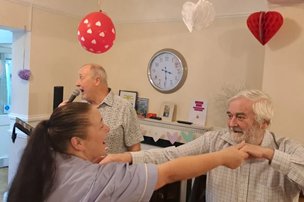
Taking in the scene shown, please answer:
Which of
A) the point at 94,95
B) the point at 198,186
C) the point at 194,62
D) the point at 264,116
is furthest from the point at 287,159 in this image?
the point at 194,62

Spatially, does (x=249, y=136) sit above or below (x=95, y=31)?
below

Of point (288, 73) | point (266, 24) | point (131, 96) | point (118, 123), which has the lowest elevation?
point (118, 123)

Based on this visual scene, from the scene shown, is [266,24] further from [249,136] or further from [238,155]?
[238,155]

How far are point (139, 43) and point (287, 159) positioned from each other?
2969 mm

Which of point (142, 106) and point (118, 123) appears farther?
point (142, 106)

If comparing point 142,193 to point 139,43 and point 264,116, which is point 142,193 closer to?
point 264,116

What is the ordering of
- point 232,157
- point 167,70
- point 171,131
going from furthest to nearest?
point 167,70 < point 171,131 < point 232,157

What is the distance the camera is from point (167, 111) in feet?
12.7

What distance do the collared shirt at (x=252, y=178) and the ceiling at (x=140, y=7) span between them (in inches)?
78.8

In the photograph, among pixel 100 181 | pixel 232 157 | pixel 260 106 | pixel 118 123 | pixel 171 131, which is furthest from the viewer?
pixel 171 131

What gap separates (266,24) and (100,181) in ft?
6.99

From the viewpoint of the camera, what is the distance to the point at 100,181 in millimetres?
1014

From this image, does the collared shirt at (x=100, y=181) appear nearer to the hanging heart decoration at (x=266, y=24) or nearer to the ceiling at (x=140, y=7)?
the hanging heart decoration at (x=266, y=24)

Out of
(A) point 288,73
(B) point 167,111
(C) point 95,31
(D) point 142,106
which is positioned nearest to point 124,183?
(C) point 95,31
